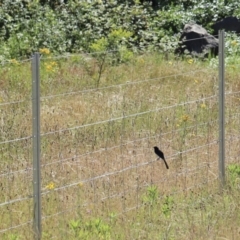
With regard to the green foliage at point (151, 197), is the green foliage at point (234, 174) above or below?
below

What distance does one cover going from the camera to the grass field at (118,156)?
6.05 metres

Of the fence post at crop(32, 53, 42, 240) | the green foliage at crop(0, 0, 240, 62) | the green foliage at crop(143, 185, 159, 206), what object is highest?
the fence post at crop(32, 53, 42, 240)

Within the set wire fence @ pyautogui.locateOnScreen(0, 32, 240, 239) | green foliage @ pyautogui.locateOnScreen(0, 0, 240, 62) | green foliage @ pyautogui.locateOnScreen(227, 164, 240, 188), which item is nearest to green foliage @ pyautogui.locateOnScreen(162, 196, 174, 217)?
wire fence @ pyautogui.locateOnScreen(0, 32, 240, 239)

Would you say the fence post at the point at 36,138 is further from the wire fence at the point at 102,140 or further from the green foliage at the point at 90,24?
the green foliage at the point at 90,24

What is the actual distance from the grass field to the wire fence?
0.04 feet

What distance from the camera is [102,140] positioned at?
7.99 m

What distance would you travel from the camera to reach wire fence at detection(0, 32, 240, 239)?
636 centimetres

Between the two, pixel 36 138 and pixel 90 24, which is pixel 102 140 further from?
pixel 90 24

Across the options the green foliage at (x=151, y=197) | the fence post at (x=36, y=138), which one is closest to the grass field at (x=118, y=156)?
the green foliage at (x=151, y=197)

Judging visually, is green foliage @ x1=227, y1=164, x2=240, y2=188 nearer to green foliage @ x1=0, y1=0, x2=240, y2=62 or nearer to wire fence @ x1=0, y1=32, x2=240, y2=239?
wire fence @ x1=0, y1=32, x2=240, y2=239

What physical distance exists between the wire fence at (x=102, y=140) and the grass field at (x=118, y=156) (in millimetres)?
12

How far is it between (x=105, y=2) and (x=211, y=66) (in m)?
3.50

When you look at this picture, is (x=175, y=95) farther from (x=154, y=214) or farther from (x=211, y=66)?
(x=154, y=214)

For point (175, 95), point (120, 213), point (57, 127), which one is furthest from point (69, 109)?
point (120, 213)
